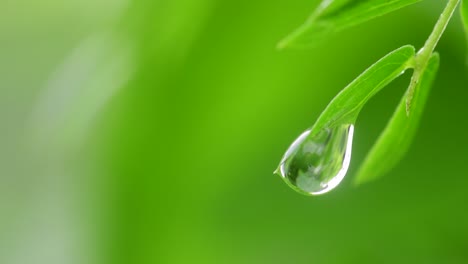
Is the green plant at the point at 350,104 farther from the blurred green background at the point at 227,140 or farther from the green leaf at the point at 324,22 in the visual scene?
the blurred green background at the point at 227,140

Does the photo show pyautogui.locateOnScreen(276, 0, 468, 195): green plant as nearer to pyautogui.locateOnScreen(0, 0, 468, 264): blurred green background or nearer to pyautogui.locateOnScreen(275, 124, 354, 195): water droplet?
pyautogui.locateOnScreen(275, 124, 354, 195): water droplet

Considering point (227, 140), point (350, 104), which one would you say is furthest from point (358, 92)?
point (227, 140)

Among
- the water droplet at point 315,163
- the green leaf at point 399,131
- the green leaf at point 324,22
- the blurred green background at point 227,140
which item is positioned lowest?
the water droplet at point 315,163

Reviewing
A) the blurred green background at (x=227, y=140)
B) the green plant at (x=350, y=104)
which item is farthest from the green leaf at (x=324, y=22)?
the blurred green background at (x=227, y=140)

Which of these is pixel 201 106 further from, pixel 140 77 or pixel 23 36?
pixel 23 36

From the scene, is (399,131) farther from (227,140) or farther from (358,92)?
(227,140)

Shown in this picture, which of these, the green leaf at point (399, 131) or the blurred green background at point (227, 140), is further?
the blurred green background at point (227, 140)

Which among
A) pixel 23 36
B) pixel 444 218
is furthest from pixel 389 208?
pixel 23 36
